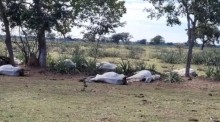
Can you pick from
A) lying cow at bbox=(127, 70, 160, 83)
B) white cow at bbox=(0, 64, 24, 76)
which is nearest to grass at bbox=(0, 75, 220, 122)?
lying cow at bbox=(127, 70, 160, 83)

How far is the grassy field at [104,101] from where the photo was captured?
10281mm

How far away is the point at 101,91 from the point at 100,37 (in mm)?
9575

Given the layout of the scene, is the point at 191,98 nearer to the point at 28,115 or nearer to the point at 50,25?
the point at 28,115

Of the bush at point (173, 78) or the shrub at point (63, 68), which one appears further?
the shrub at point (63, 68)

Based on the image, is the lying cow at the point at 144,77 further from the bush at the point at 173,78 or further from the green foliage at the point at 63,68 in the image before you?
the green foliage at the point at 63,68

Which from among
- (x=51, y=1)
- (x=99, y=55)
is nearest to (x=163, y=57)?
(x=99, y=55)

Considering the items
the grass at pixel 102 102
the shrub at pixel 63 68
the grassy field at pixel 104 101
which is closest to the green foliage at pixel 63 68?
the shrub at pixel 63 68

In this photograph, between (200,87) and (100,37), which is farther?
(100,37)

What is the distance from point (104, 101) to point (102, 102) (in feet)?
0.76

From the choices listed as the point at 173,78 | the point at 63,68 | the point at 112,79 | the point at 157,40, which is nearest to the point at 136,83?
the point at 112,79

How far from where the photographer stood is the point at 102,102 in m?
12.6

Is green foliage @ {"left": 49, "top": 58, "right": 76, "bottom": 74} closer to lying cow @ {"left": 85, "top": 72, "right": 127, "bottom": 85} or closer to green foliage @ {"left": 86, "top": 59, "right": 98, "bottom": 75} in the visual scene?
green foliage @ {"left": 86, "top": 59, "right": 98, "bottom": 75}

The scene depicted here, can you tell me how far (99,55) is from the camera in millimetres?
37906

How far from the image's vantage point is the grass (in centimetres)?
1029
